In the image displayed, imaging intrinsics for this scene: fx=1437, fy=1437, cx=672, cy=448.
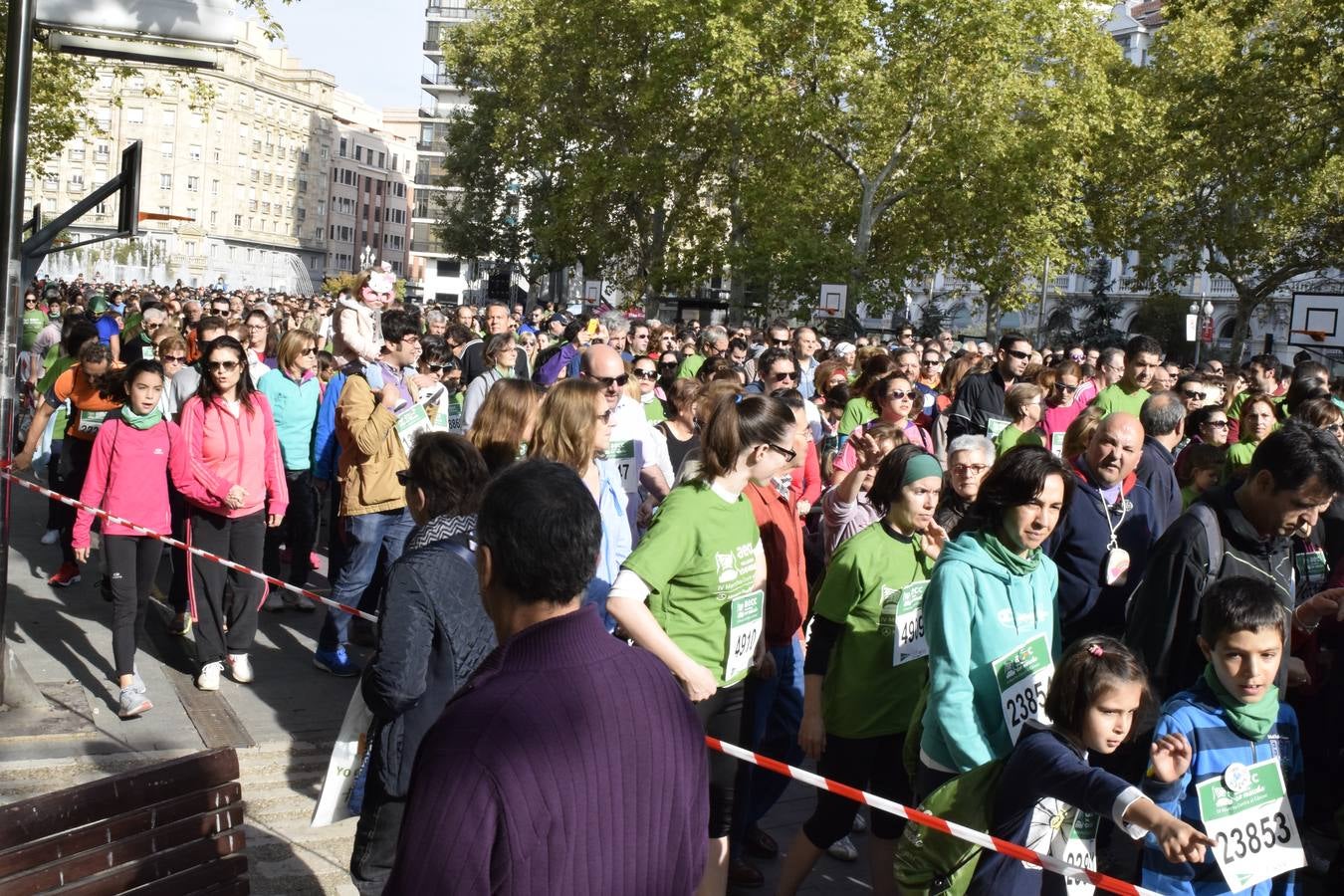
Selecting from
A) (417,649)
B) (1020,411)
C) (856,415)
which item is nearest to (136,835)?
(417,649)

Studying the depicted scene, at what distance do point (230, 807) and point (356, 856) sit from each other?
0.53 meters

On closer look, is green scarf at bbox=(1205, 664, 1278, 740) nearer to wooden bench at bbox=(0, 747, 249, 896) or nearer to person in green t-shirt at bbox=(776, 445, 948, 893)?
person in green t-shirt at bbox=(776, 445, 948, 893)

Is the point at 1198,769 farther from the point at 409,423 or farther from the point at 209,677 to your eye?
the point at 409,423

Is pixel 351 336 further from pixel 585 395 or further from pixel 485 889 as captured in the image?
pixel 485 889

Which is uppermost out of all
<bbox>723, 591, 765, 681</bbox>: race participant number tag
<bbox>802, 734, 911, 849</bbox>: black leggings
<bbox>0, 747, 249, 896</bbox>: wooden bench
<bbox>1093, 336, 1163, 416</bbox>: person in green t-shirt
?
<bbox>1093, 336, 1163, 416</bbox>: person in green t-shirt

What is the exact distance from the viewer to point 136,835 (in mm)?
3234

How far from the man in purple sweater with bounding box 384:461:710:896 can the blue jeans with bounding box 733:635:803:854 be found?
253cm

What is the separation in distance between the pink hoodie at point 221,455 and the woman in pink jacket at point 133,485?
0.09 metres

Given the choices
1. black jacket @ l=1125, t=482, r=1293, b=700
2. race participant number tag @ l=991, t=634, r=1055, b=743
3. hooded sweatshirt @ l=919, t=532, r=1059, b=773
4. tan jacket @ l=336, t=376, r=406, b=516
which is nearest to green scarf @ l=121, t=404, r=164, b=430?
tan jacket @ l=336, t=376, r=406, b=516

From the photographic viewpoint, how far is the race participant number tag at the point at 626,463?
22.9 feet

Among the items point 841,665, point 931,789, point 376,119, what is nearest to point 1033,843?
point 931,789

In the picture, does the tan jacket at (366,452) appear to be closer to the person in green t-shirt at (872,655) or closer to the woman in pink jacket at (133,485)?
the woman in pink jacket at (133,485)

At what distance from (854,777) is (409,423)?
418 cm

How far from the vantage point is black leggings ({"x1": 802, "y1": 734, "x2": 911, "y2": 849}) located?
4.73 metres
